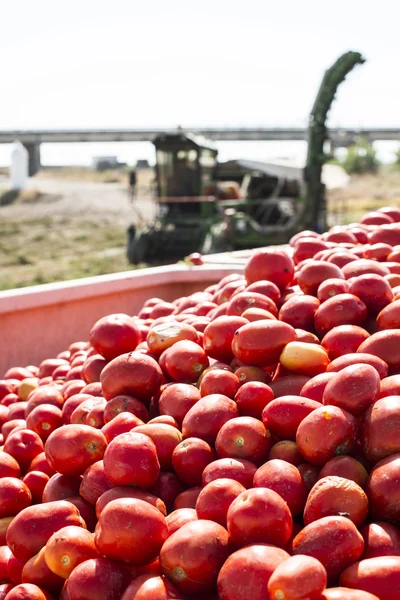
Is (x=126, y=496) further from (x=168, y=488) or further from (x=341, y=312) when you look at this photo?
(x=341, y=312)

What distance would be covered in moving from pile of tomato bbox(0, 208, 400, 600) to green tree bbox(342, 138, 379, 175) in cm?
7170

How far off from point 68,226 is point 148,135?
143 ft

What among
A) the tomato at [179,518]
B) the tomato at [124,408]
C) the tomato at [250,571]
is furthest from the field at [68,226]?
the tomato at [250,571]

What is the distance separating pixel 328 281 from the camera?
2.87 m

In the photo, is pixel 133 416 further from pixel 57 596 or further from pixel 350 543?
pixel 350 543

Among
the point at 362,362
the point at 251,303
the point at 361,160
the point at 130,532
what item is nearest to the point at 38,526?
the point at 130,532

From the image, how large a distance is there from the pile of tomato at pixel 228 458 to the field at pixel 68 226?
12.4 metres

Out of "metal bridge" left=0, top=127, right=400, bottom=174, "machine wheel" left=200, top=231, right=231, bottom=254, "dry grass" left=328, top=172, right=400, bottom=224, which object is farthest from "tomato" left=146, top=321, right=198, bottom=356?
"metal bridge" left=0, top=127, right=400, bottom=174

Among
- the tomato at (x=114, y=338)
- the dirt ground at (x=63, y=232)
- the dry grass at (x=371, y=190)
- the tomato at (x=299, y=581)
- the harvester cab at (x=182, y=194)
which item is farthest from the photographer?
the dry grass at (x=371, y=190)

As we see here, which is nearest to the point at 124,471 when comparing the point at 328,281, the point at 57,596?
the point at 57,596

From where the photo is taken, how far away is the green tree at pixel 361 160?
7212 centimetres

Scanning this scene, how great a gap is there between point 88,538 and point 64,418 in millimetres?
937

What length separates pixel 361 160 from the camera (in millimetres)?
72125

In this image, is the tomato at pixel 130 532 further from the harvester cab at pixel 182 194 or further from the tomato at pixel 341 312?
the harvester cab at pixel 182 194
